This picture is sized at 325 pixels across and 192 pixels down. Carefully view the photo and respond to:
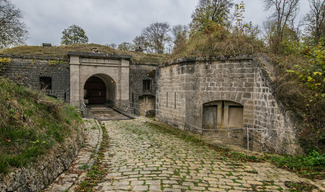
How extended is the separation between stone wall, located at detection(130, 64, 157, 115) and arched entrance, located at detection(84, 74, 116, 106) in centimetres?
302

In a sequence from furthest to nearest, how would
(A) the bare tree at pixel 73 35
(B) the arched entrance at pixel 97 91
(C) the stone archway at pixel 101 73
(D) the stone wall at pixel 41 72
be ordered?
(A) the bare tree at pixel 73 35 → (B) the arched entrance at pixel 97 91 → (C) the stone archway at pixel 101 73 → (D) the stone wall at pixel 41 72

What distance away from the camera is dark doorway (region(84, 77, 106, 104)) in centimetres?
2081

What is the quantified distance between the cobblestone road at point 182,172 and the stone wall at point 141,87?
12.2 m

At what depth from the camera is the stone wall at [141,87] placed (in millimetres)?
18891

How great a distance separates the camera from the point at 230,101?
323 inches

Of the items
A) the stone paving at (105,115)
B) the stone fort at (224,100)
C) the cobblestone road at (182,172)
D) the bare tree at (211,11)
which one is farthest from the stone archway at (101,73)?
the cobblestone road at (182,172)

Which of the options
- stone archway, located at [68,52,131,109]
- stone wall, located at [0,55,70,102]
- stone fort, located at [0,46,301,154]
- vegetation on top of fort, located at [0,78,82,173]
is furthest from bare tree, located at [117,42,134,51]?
vegetation on top of fort, located at [0,78,82,173]

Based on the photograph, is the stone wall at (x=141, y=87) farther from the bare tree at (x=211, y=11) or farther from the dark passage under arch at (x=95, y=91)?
the bare tree at (x=211, y=11)

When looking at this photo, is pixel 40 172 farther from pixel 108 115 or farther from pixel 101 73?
pixel 101 73

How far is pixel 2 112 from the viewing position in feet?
12.1

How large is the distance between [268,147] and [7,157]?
722 cm

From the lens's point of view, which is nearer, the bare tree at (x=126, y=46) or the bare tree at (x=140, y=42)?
the bare tree at (x=140, y=42)

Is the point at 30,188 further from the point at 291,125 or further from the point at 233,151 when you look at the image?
the point at 291,125

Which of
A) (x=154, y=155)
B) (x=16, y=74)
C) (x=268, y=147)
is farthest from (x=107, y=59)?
(x=268, y=147)
